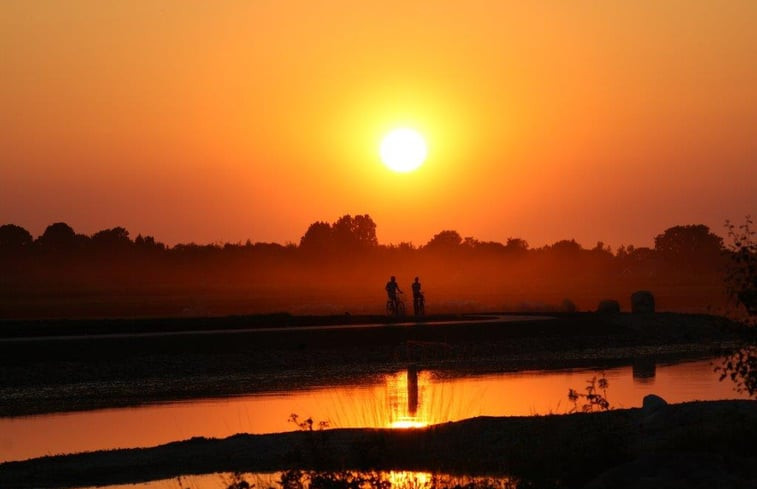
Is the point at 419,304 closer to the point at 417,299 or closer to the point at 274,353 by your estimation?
the point at 417,299

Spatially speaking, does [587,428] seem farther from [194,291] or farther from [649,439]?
[194,291]

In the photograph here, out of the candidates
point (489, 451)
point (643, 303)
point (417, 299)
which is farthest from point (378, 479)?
point (643, 303)

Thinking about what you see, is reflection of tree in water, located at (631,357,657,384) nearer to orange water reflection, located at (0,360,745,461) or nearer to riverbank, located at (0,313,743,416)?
orange water reflection, located at (0,360,745,461)

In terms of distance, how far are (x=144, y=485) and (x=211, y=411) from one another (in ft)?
42.3

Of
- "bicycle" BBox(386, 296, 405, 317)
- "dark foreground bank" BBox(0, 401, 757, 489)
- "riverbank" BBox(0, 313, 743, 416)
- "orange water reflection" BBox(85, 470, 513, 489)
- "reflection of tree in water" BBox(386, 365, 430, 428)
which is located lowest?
"orange water reflection" BBox(85, 470, 513, 489)

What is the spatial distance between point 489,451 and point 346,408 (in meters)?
10.8

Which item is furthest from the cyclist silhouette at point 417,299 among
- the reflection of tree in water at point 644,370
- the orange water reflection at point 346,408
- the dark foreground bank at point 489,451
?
the dark foreground bank at point 489,451

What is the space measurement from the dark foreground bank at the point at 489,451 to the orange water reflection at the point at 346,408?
2.94 meters

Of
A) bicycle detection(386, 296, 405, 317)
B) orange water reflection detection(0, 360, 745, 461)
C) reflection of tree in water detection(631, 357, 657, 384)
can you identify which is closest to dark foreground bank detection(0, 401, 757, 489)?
orange water reflection detection(0, 360, 745, 461)

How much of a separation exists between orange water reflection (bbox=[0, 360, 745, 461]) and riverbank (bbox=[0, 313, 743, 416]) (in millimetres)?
2872

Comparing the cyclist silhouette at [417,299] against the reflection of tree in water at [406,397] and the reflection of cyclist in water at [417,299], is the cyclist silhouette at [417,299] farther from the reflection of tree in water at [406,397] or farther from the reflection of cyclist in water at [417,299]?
the reflection of tree in water at [406,397]

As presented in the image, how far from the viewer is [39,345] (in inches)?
1997

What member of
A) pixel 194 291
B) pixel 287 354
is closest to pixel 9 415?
pixel 287 354

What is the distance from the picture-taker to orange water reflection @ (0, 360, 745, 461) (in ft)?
105
